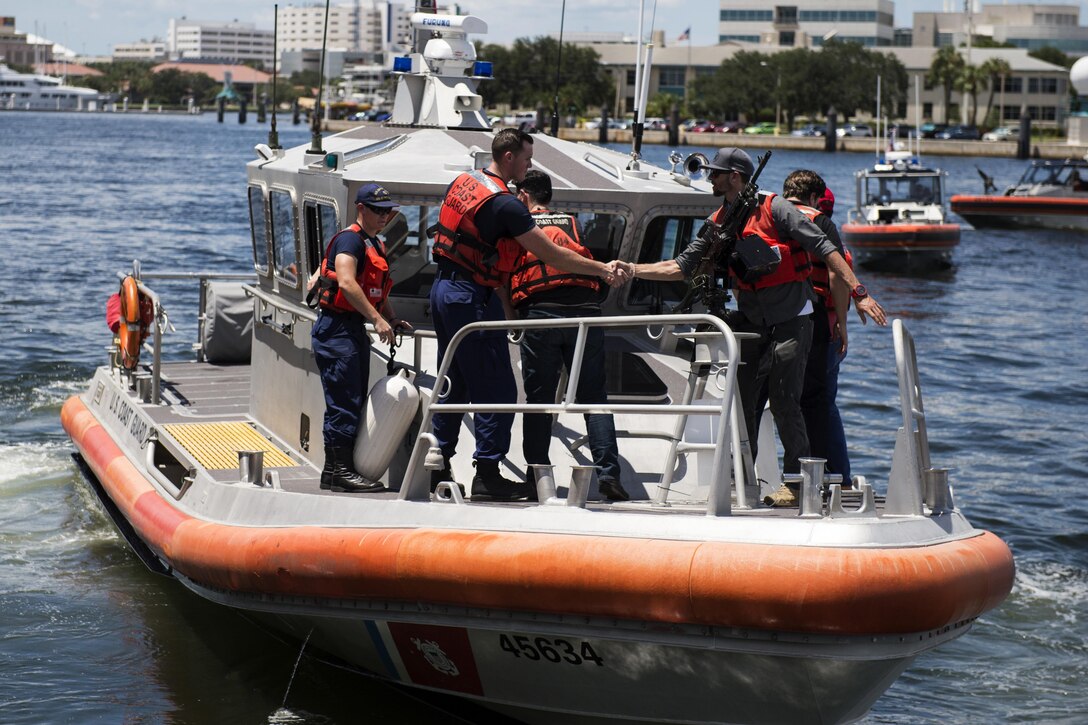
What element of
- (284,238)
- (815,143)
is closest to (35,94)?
(815,143)

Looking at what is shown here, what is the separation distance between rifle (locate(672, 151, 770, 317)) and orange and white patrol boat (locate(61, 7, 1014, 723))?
25 centimetres

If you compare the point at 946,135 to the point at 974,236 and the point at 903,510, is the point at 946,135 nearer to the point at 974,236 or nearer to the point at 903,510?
the point at 974,236

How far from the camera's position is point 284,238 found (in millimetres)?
8266

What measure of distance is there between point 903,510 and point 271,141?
15.7 ft

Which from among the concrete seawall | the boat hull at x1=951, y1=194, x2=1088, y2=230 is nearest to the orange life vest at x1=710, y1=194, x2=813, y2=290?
the boat hull at x1=951, y1=194, x2=1088, y2=230

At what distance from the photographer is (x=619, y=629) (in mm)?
5395

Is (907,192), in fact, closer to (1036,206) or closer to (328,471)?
(1036,206)

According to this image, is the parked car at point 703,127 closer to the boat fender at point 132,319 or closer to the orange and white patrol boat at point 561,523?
the boat fender at point 132,319

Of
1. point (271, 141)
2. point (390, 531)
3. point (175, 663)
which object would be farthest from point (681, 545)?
point (271, 141)

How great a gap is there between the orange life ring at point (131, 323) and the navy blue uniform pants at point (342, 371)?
3627mm

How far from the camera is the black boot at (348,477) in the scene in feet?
21.7

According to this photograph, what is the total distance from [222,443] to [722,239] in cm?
381

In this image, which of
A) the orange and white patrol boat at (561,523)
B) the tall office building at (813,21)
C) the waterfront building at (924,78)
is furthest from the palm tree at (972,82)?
the orange and white patrol boat at (561,523)

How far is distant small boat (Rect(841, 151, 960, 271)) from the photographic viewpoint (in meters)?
30.5
